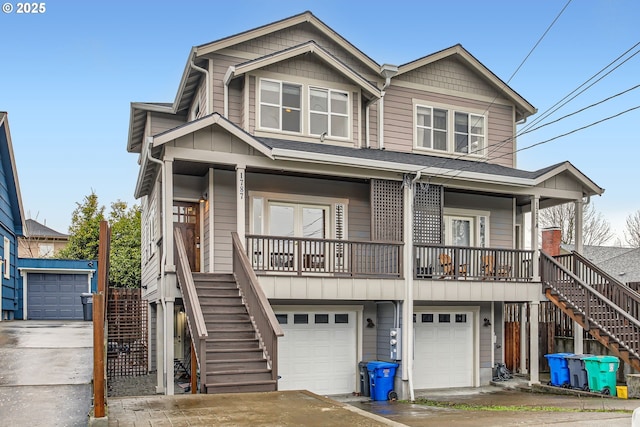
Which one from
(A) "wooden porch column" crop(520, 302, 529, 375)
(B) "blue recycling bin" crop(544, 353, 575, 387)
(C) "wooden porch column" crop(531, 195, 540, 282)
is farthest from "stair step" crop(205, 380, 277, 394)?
(A) "wooden porch column" crop(520, 302, 529, 375)

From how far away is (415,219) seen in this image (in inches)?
604

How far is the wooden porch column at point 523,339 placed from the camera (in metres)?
18.7

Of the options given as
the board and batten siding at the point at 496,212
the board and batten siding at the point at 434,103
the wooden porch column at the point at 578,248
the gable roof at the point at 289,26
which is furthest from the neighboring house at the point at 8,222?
the wooden porch column at the point at 578,248

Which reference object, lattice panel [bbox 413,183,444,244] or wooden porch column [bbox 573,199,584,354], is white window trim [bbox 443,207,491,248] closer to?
lattice panel [bbox 413,183,444,244]

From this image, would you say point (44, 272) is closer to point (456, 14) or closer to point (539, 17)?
point (456, 14)

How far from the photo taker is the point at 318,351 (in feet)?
50.4

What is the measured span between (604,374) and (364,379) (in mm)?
5540

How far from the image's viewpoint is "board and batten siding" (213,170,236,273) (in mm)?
14242

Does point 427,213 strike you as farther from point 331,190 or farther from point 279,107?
point 279,107

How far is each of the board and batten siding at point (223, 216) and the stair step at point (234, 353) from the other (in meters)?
3.60

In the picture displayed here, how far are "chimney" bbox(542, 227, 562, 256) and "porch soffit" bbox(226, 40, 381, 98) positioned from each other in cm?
1653

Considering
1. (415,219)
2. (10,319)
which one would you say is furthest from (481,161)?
(10,319)

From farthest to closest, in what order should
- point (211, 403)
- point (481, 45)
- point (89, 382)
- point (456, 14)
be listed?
point (481, 45), point (456, 14), point (89, 382), point (211, 403)

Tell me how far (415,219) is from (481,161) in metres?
3.68
